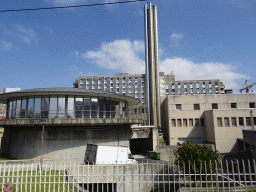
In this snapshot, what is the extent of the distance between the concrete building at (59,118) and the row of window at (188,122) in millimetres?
13949

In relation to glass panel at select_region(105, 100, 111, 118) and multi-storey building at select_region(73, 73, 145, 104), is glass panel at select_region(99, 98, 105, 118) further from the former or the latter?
multi-storey building at select_region(73, 73, 145, 104)

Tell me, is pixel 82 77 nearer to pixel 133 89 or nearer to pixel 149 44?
pixel 133 89

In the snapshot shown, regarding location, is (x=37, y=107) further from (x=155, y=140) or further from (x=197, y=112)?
(x=197, y=112)

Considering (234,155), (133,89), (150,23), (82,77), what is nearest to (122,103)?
(234,155)

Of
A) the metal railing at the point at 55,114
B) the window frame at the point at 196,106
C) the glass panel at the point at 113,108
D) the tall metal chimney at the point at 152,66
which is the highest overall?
the tall metal chimney at the point at 152,66

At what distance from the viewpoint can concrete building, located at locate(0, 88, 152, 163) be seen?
71.2ft

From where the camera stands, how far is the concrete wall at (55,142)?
71.7 feet

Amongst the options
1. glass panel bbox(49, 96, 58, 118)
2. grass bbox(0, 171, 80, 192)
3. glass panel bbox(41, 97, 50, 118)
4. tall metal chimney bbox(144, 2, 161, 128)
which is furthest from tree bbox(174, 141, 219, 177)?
tall metal chimney bbox(144, 2, 161, 128)

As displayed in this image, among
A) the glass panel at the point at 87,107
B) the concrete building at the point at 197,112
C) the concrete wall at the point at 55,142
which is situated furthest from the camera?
the concrete building at the point at 197,112

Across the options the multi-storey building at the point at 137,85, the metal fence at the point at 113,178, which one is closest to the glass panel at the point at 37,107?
the metal fence at the point at 113,178

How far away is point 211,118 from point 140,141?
1485 centimetres

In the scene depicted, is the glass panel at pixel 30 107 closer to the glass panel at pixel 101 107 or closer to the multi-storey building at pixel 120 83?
the glass panel at pixel 101 107

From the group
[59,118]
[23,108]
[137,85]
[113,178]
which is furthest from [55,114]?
[137,85]

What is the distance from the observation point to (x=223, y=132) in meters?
30.2
